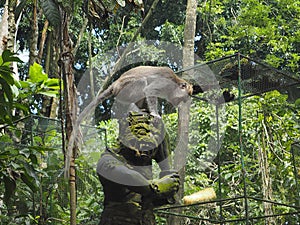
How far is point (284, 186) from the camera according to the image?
21.6 feet

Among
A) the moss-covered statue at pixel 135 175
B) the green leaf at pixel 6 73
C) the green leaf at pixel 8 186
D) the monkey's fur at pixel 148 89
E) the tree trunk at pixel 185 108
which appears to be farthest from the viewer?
the tree trunk at pixel 185 108

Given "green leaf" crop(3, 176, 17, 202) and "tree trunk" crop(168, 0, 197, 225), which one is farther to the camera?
"tree trunk" crop(168, 0, 197, 225)

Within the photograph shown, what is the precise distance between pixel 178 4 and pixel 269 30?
10.4 ft

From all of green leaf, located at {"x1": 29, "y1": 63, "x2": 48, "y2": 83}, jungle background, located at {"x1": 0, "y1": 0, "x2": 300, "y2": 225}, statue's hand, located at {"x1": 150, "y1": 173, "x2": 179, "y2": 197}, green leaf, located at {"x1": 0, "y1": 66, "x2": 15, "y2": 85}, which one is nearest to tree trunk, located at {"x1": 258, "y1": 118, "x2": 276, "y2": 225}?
jungle background, located at {"x1": 0, "y1": 0, "x2": 300, "y2": 225}

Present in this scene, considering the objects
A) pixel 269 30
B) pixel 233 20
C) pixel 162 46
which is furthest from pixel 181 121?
pixel 233 20

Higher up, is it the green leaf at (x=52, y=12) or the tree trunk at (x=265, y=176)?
the green leaf at (x=52, y=12)

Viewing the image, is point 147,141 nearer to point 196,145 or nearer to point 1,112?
point 1,112

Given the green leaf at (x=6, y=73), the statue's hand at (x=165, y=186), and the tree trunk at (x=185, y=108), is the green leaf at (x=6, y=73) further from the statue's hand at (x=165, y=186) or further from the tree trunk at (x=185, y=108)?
the tree trunk at (x=185, y=108)

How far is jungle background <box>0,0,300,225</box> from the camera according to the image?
2791 millimetres

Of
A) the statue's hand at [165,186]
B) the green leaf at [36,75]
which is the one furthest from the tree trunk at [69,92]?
the green leaf at [36,75]

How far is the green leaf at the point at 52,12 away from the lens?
7.88 ft

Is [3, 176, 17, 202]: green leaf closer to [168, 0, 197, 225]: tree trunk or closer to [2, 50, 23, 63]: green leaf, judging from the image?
[2, 50, 23, 63]: green leaf

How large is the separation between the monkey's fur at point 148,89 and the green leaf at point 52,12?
52cm

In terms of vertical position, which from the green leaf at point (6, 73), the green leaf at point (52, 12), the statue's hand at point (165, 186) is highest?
the green leaf at point (52, 12)
